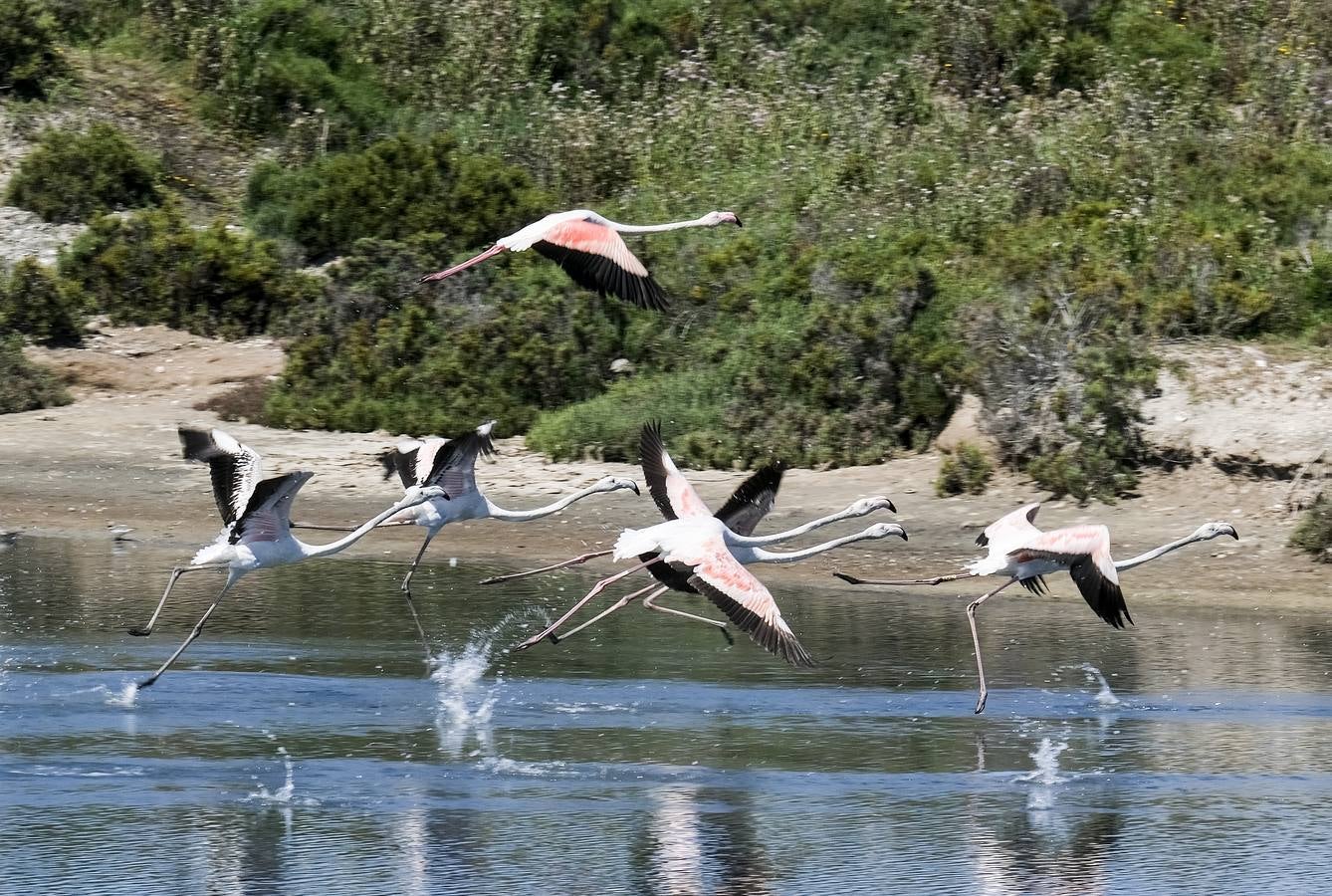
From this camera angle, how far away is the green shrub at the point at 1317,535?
43.7 feet

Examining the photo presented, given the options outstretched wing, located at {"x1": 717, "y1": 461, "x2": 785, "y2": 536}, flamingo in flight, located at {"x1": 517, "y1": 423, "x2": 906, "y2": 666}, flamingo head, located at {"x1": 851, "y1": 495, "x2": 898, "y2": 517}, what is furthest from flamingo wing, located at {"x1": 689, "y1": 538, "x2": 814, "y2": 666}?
flamingo head, located at {"x1": 851, "y1": 495, "x2": 898, "y2": 517}

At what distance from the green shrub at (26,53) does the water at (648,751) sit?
10938mm

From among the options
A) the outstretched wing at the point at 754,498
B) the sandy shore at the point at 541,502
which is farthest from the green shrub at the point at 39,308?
the outstretched wing at the point at 754,498

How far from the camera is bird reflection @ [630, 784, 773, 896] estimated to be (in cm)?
749

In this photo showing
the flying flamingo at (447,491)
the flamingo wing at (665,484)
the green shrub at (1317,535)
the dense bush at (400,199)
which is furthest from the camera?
the dense bush at (400,199)

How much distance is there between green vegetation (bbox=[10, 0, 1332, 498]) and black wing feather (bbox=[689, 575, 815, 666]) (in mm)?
5959

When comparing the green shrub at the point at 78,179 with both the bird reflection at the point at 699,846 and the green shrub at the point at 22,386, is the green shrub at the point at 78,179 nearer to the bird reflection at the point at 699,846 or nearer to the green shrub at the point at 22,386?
the green shrub at the point at 22,386

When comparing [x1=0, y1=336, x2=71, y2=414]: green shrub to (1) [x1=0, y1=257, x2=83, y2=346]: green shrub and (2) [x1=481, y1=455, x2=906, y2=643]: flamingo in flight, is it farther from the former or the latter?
(2) [x1=481, y1=455, x2=906, y2=643]: flamingo in flight

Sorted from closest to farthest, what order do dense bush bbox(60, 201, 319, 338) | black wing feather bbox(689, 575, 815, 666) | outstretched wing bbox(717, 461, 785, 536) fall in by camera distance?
black wing feather bbox(689, 575, 815, 666) < outstretched wing bbox(717, 461, 785, 536) < dense bush bbox(60, 201, 319, 338)

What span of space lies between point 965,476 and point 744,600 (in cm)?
607

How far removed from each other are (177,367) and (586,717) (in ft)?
29.9

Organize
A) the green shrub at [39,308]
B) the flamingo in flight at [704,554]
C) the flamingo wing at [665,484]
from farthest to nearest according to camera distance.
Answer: the green shrub at [39,308] → the flamingo wing at [665,484] → the flamingo in flight at [704,554]

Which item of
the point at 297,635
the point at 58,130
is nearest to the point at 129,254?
the point at 58,130

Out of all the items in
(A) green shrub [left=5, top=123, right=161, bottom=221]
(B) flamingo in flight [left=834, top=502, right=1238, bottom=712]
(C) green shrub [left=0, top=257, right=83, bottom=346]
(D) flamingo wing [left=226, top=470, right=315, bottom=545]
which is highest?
(A) green shrub [left=5, top=123, right=161, bottom=221]
